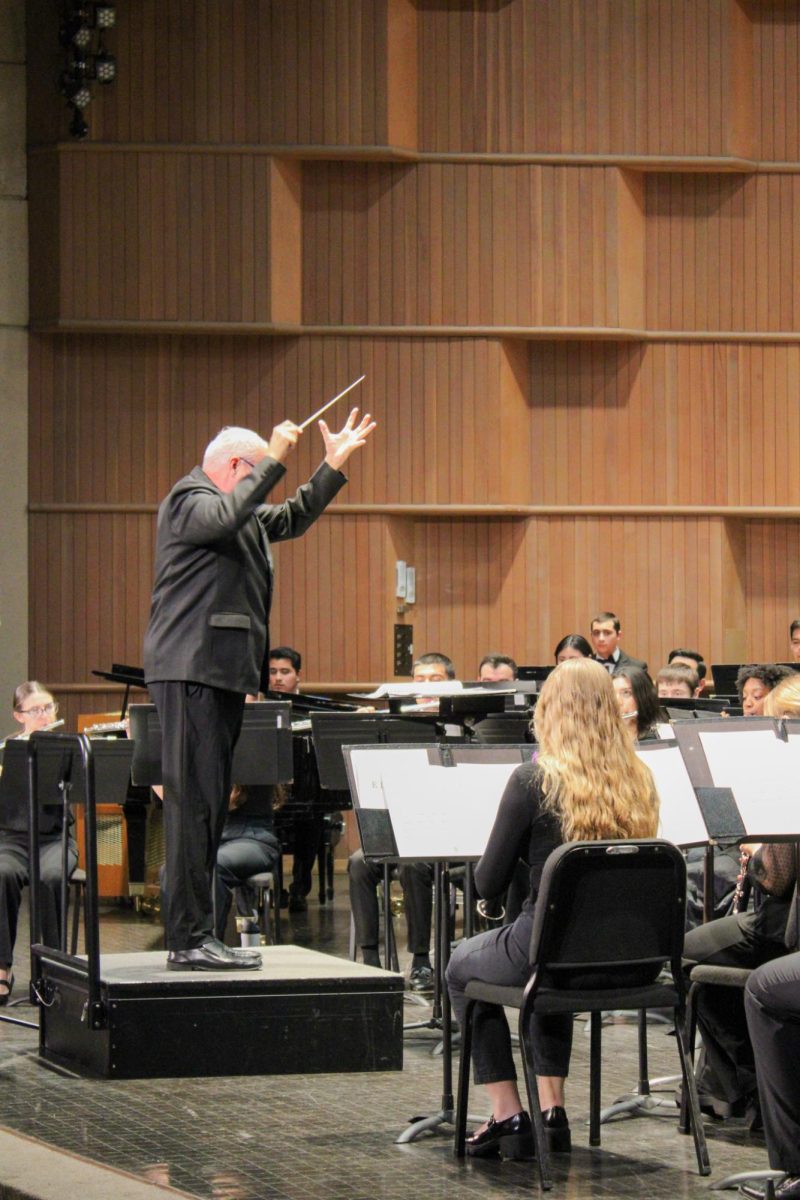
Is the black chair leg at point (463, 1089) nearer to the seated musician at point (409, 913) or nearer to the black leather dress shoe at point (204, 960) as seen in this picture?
the black leather dress shoe at point (204, 960)

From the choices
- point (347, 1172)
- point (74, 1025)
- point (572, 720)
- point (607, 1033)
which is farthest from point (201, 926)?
point (607, 1033)

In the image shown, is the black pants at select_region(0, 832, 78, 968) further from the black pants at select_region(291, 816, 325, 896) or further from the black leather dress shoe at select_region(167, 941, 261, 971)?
the black pants at select_region(291, 816, 325, 896)

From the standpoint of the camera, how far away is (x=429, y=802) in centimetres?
435

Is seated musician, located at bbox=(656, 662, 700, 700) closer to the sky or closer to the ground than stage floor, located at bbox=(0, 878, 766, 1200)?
closer to the sky

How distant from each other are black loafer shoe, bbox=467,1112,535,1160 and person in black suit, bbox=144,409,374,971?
0.74 meters

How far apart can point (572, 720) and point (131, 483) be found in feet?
22.5

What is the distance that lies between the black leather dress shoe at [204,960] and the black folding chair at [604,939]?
0.74 metres

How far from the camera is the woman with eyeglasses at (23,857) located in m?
6.13

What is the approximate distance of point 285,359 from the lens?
35.3 ft

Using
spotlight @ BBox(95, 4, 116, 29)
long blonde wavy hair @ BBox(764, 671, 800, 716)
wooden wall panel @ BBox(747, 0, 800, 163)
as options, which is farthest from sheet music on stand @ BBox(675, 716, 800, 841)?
wooden wall panel @ BBox(747, 0, 800, 163)

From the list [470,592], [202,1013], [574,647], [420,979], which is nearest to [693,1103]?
[202,1013]

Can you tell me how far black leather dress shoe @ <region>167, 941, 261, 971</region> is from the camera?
445cm

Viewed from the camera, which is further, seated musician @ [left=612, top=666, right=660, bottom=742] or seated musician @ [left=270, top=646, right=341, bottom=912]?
seated musician @ [left=270, top=646, right=341, bottom=912]

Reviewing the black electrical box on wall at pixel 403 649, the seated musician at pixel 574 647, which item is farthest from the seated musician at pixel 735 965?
the black electrical box on wall at pixel 403 649
